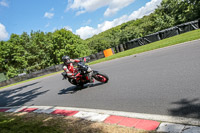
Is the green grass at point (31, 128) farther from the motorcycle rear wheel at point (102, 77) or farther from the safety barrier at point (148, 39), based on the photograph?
the safety barrier at point (148, 39)

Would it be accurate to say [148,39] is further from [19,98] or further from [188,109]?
[188,109]

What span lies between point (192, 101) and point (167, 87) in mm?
1186

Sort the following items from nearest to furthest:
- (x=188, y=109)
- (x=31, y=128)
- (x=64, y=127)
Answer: (x=188, y=109), (x=64, y=127), (x=31, y=128)

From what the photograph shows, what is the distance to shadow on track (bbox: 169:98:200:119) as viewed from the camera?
9.58 ft

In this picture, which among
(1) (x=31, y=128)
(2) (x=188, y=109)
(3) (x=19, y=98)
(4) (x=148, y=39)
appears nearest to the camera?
(2) (x=188, y=109)

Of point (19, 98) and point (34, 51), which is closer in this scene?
point (19, 98)

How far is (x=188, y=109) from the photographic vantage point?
10.2ft

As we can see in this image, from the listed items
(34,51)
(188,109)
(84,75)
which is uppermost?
(34,51)

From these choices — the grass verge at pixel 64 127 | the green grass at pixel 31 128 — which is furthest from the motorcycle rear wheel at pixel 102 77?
the green grass at pixel 31 128

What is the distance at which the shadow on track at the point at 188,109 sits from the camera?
9.58 feet

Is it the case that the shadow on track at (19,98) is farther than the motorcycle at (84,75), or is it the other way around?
the shadow on track at (19,98)

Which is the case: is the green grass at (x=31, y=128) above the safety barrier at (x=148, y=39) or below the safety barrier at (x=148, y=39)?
below

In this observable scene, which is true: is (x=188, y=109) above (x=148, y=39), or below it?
below

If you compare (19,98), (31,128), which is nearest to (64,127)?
(31,128)
